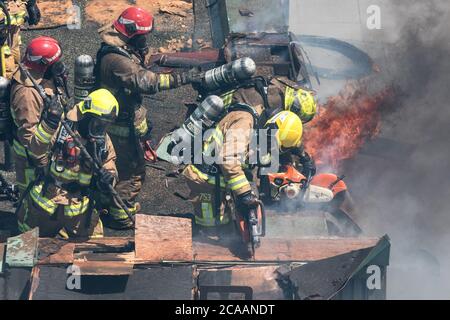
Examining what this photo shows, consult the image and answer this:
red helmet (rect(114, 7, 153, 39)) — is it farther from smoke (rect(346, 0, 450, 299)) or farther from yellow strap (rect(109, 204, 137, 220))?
smoke (rect(346, 0, 450, 299))

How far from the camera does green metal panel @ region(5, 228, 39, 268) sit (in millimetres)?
8977

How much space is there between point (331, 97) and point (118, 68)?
13.6ft

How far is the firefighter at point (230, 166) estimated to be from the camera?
948 cm

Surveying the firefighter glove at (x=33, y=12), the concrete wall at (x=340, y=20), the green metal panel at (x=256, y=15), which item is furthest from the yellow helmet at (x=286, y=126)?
the concrete wall at (x=340, y=20)

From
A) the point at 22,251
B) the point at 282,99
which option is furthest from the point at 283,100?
the point at 22,251

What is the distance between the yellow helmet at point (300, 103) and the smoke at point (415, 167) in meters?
1.77

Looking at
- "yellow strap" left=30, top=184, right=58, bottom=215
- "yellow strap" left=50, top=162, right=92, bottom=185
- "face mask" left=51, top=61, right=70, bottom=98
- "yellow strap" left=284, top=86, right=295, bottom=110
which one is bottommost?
"yellow strap" left=30, top=184, right=58, bottom=215

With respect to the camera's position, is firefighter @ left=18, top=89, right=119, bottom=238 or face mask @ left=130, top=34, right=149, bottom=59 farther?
face mask @ left=130, top=34, right=149, bottom=59

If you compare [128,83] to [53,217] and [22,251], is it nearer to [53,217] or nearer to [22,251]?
[53,217]

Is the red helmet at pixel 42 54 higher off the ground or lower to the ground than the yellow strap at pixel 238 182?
higher

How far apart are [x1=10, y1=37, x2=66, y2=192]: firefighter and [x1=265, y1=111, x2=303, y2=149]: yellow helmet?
231cm

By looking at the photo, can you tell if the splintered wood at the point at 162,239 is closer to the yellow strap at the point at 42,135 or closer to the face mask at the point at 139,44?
the yellow strap at the point at 42,135

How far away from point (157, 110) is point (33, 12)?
7.59ft

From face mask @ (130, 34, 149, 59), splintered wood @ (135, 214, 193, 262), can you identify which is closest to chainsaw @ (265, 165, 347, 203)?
splintered wood @ (135, 214, 193, 262)
